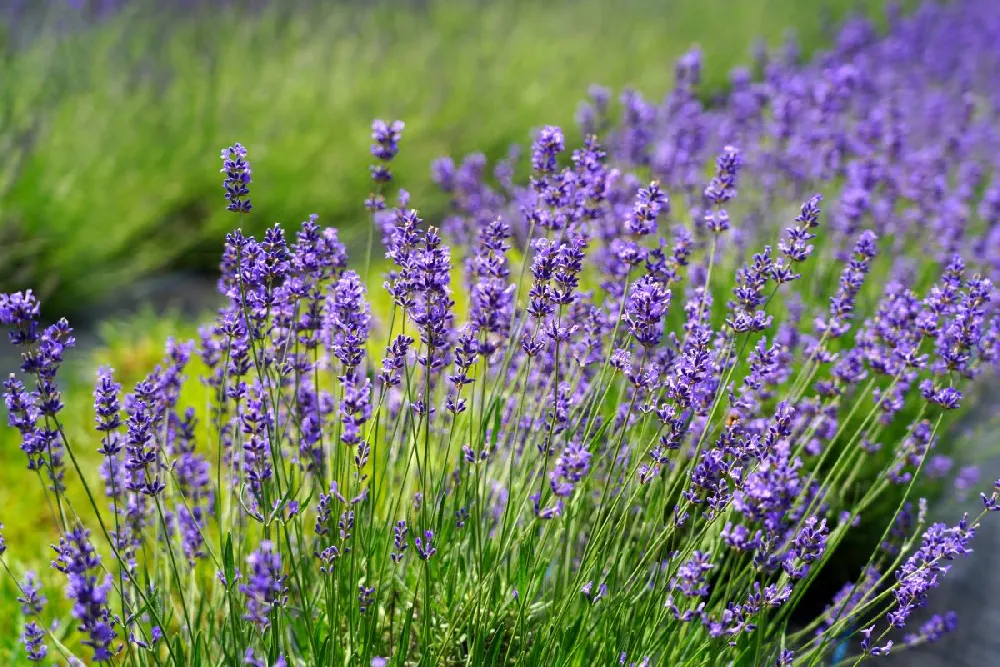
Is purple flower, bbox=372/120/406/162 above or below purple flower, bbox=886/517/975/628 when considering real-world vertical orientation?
above

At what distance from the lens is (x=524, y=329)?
98.8 inches

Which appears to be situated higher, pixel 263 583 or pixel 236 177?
pixel 236 177

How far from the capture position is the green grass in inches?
209

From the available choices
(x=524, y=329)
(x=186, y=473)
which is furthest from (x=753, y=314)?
(x=186, y=473)

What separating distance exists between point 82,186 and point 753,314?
4.59 m

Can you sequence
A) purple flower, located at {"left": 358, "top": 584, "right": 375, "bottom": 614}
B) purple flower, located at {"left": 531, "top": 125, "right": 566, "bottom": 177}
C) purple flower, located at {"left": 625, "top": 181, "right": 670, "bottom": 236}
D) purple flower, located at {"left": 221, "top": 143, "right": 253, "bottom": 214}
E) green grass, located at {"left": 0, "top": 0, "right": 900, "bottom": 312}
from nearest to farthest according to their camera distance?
purple flower, located at {"left": 221, "top": 143, "right": 253, "bottom": 214} < purple flower, located at {"left": 358, "top": 584, "right": 375, "bottom": 614} < purple flower, located at {"left": 625, "top": 181, "right": 670, "bottom": 236} < purple flower, located at {"left": 531, "top": 125, "right": 566, "bottom": 177} < green grass, located at {"left": 0, "top": 0, "right": 900, "bottom": 312}

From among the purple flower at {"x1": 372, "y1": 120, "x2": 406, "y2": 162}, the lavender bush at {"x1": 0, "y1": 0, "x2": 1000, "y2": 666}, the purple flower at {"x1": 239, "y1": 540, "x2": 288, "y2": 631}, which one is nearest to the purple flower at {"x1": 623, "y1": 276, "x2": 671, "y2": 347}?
the lavender bush at {"x1": 0, "y1": 0, "x2": 1000, "y2": 666}

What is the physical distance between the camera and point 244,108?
22.0 feet

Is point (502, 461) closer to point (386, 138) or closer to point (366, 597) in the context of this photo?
point (366, 597)

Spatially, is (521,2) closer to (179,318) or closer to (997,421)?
(179,318)

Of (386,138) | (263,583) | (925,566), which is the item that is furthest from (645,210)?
(263,583)

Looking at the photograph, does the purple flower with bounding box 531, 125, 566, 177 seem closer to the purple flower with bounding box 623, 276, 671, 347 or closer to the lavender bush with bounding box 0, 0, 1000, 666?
the lavender bush with bounding box 0, 0, 1000, 666

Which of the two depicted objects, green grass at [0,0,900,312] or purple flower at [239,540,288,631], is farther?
green grass at [0,0,900,312]

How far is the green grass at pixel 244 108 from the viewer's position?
5.31m
